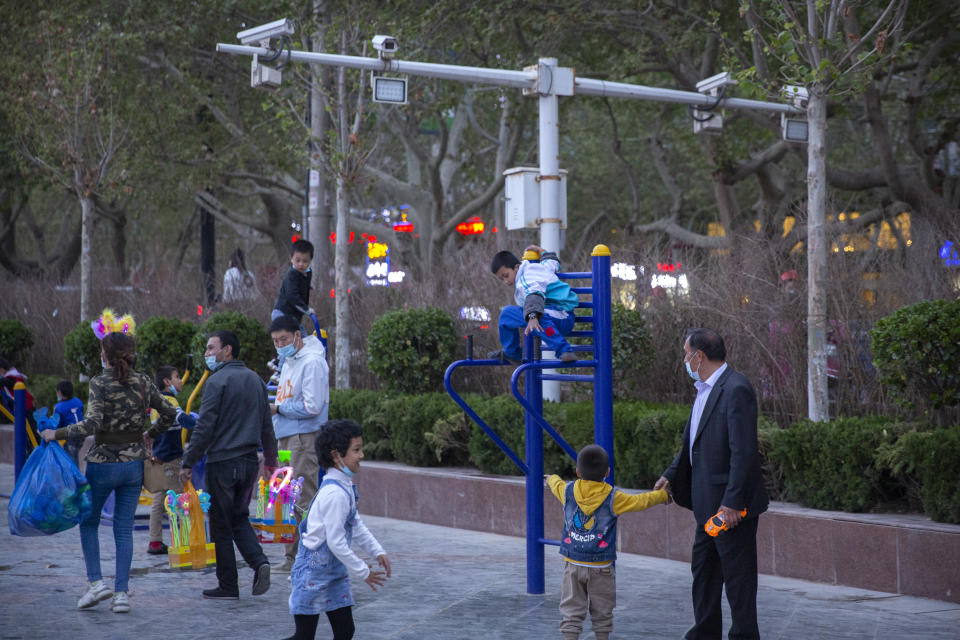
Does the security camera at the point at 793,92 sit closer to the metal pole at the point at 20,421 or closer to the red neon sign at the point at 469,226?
the metal pole at the point at 20,421

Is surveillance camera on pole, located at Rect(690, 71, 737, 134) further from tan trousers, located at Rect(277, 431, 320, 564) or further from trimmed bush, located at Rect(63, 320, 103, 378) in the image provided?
trimmed bush, located at Rect(63, 320, 103, 378)

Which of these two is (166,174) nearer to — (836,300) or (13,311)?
(13,311)

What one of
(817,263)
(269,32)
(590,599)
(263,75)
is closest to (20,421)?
(263,75)

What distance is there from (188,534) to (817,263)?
5473mm

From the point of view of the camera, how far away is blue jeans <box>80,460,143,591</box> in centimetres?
754

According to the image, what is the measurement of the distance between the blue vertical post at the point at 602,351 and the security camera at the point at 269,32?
225 inches

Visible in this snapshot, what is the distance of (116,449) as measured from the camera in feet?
24.8

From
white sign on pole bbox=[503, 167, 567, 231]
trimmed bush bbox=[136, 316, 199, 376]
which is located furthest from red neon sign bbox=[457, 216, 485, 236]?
white sign on pole bbox=[503, 167, 567, 231]

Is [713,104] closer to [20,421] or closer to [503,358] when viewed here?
[503,358]

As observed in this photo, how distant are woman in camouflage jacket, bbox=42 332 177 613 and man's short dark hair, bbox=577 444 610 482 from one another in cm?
314

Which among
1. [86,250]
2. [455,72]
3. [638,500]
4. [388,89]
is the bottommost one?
[638,500]

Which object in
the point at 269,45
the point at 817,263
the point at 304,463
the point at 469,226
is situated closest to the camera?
the point at 304,463

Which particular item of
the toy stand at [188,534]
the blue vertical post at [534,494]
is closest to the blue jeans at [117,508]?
the toy stand at [188,534]

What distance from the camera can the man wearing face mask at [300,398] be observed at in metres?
8.52
